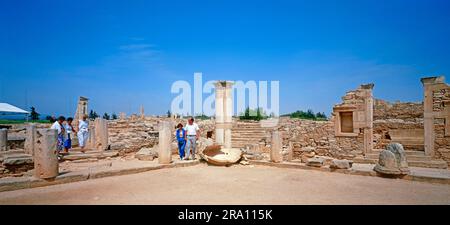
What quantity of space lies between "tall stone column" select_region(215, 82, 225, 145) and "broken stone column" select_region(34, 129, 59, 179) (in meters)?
5.80

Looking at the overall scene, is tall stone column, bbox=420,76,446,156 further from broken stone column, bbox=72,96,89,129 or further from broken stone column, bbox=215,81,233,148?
broken stone column, bbox=72,96,89,129

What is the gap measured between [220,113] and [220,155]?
1953 millimetres

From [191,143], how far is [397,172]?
6253 mm

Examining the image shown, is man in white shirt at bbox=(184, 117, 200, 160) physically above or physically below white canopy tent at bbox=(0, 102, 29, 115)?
below

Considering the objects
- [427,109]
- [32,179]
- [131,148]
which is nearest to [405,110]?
[427,109]

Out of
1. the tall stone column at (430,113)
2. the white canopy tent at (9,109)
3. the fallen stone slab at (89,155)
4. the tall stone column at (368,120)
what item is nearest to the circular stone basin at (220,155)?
the fallen stone slab at (89,155)

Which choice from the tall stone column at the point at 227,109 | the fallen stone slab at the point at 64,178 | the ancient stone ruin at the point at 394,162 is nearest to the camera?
the fallen stone slab at the point at 64,178

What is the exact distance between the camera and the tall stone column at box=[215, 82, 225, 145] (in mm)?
10273

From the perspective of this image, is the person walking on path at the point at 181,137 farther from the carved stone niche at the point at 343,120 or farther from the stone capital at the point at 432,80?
the stone capital at the point at 432,80

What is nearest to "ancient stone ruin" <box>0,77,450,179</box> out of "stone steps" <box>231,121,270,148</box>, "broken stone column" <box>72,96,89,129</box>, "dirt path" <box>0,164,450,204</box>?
"dirt path" <box>0,164,450,204</box>

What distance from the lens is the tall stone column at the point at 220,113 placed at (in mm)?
10273

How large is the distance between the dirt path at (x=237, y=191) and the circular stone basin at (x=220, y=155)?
1.61m
